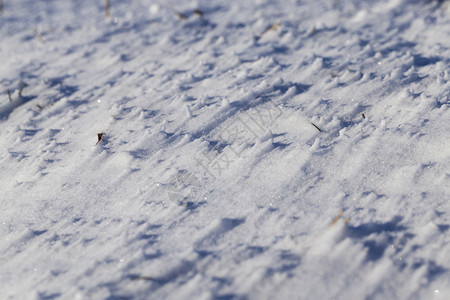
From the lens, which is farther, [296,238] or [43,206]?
[43,206]

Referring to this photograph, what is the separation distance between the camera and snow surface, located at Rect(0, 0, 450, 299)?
1.20 meters

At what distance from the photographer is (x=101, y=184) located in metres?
1.60

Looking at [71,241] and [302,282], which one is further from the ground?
[71,241]

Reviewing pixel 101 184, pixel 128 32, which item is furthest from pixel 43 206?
pixel 128 32

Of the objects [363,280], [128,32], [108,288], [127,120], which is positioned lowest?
[363,280]

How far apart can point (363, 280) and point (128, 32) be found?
255 cm

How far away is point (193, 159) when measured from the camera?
1668mm

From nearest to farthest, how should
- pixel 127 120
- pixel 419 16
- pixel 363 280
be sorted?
pixel 363 280, pixel 127 120, pixel 419 16

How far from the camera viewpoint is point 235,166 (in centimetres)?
161

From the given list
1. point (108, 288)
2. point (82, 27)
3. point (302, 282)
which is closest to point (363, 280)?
point (302, 282)

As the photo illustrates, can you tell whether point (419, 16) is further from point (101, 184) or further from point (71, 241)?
point (71, 241)

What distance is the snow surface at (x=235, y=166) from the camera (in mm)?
1196

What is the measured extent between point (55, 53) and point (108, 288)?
84.2 inches

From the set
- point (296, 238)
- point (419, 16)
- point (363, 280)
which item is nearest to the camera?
point (363, 280)
